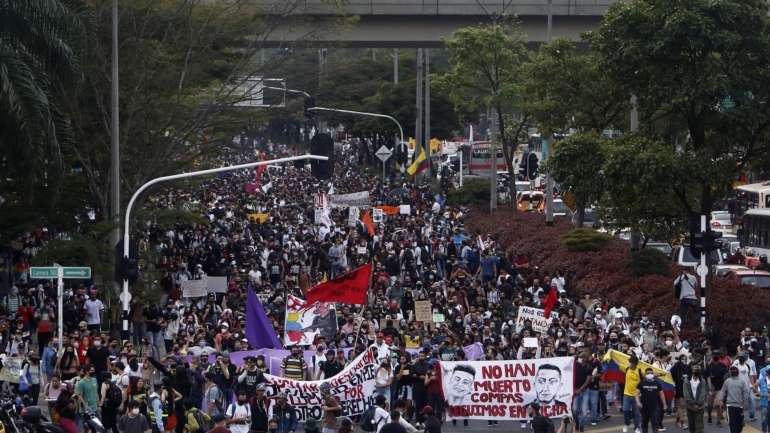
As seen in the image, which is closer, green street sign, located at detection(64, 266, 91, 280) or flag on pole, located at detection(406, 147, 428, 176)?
green street sign, located at detection(64, 266, 91, 280)

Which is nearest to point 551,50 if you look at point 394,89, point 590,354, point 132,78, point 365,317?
point 132,78

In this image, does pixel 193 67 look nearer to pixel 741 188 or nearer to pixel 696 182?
pixel 696 182

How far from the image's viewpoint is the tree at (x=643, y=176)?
102ft

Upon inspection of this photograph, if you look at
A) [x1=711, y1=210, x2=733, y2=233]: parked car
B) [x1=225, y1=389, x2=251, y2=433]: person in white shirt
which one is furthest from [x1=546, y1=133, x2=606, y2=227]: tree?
[x1=711, y1=210, x2=733, y2=233]: parked car

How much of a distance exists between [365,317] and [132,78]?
1130cm

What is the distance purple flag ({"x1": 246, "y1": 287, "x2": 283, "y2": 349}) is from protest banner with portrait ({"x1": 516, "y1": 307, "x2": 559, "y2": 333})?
483cm

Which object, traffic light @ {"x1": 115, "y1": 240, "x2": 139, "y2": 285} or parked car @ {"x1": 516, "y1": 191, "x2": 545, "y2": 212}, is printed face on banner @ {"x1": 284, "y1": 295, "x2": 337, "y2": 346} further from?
parked car @ {"x1": 516, "y1": 191, "x2": 545, "y2": 212}

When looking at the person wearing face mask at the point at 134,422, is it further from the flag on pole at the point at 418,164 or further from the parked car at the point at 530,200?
the parked car at the point at 530,200

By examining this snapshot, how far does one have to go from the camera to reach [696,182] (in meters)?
31.6

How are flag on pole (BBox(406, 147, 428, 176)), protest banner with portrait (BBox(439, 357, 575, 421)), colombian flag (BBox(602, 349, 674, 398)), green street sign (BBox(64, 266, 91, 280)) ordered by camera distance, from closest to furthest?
1. protest banner with portrait (BBox(439, 357, 575, 421))
2. colombian flag (BBox(602, 349, 674, 398))
3. green street sign (BBox(64, 266, 91, 280))
4. flag on pole (BBox(406, 147, 428, 176))

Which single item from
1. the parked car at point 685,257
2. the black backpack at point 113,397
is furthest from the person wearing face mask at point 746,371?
the parked car at point 685,257

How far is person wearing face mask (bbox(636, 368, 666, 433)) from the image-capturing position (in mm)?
21781

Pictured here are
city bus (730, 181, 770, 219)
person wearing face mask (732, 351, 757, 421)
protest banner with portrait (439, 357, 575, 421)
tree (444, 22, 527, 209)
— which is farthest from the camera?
tree (444, 22, 527, 209)

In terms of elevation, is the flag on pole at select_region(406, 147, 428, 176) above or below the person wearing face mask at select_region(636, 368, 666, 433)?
above
